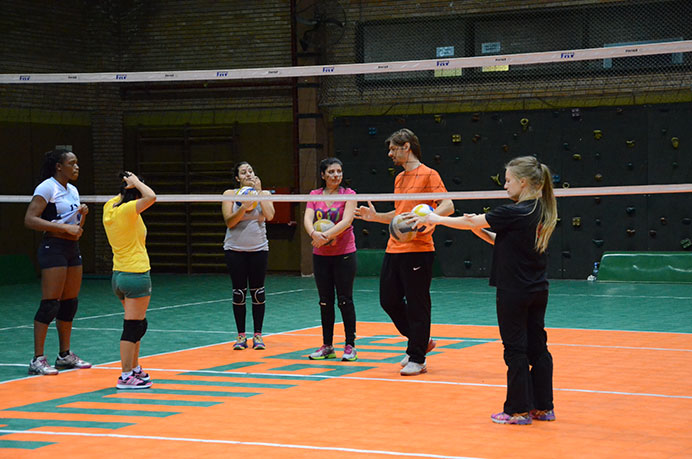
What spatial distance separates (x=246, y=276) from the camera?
388 inches

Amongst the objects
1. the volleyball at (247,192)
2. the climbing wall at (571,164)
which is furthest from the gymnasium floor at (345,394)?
the climbing wall at (571,164)

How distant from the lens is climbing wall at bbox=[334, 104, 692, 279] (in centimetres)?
1753

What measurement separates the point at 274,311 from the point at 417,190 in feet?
19.2

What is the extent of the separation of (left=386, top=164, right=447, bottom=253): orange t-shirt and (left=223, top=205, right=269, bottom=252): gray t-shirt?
6.15ft

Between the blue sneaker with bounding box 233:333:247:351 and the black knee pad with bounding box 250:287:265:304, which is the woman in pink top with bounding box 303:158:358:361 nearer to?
the black knee pad with bounding box 250:287:265:304

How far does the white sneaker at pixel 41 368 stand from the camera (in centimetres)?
859

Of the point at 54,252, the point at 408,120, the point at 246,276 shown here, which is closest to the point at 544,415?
the point at 246,276

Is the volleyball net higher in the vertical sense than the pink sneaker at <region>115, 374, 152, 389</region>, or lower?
higher

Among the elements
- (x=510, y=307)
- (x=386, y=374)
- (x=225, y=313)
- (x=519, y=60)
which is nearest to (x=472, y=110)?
(x=225, y=313)

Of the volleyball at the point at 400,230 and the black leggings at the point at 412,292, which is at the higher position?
the volleyball at the point at 400,230

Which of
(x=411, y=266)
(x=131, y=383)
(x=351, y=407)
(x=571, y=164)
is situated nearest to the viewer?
(x=351, y=407)

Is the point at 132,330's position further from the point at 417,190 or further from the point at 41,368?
the point at 417,190

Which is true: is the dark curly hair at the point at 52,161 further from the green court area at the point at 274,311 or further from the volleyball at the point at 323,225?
the volleyball at the point at 323,225

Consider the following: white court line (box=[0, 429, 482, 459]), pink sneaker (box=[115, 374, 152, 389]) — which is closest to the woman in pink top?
pink sneaker (box=[115, 374, 152, 389])
